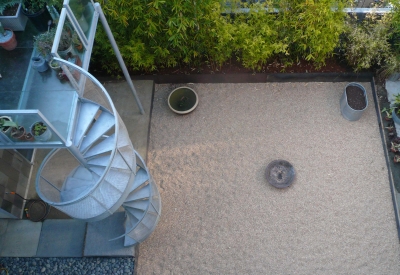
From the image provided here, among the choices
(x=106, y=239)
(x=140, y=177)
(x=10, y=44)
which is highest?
(x=10, y=44)

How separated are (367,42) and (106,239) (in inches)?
237

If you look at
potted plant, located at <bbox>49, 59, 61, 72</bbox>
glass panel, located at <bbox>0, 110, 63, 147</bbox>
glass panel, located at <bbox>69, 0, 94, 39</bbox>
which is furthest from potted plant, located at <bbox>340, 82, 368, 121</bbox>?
glass panel, located at <bbox>0, 110, 63, 147</bbox>

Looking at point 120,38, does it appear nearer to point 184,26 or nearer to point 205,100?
point 184,26

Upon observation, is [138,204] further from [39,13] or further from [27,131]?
[39,13]

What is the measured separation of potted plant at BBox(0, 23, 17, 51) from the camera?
559 centimetres

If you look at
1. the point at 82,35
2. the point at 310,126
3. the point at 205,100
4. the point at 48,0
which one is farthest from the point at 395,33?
the point at 48,0

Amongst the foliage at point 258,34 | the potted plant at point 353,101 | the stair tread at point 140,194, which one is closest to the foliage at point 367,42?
the potted plant at point 353,101

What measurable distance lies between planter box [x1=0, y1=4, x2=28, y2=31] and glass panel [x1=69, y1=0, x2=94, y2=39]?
1.17 m

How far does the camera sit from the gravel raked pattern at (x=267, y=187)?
6250 millimetres

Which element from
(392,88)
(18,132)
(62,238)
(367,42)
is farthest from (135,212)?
(392,88)

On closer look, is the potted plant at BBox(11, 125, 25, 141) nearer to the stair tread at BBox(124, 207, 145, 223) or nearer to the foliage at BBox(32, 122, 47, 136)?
the foliage at BBox(32, 122, 47, 136)

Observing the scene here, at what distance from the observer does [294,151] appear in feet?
23.0

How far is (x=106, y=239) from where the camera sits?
6.35 meters

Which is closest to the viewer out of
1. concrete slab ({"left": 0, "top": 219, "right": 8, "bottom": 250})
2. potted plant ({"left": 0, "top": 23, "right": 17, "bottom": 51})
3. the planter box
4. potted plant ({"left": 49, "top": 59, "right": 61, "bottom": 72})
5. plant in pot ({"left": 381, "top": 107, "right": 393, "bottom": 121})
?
potted plant ({"left": 49, "top": 59, "right": 61, "bottom": 72})
